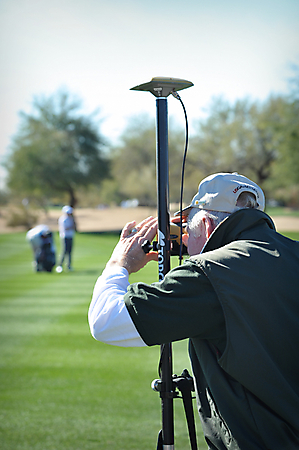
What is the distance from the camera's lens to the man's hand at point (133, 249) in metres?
1.94

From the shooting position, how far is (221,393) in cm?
159

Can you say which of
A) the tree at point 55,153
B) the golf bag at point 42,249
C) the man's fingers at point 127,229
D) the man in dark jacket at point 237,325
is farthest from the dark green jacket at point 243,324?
the tree at point 55,153

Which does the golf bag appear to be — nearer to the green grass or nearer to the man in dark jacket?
the green grass

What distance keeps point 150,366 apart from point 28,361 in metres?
1.61

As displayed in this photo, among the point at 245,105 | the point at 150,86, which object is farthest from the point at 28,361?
the point at 245,105

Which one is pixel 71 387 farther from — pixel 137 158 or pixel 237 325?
pixel 137 158

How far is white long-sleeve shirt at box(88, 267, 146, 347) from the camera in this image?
1.59 m

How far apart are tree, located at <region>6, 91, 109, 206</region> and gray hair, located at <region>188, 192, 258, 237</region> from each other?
154ft

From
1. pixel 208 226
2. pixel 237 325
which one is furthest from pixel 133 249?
pixel 237 325

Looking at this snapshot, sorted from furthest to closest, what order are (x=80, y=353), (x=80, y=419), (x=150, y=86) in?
1. (x=80, y=353)
2. (x=80, y=419)
3. (x=150, y=86)

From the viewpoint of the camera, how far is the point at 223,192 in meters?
1.82

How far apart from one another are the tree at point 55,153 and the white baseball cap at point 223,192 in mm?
46991

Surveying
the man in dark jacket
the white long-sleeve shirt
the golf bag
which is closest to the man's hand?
the white long-sleeve shirt

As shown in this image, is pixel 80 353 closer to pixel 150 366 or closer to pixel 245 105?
pixel 150 366
